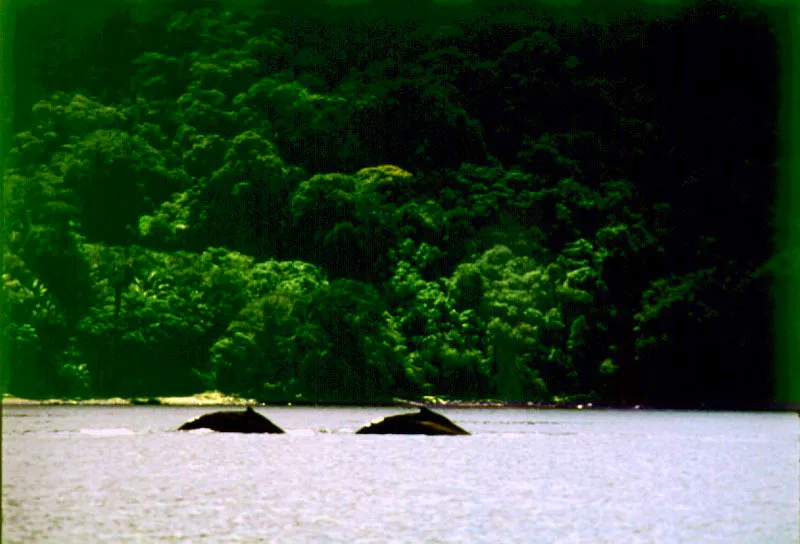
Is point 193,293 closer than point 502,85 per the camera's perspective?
Yes

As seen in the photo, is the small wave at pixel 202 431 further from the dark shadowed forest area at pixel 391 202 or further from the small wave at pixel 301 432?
the dark shadowed forest area at pixel 391 202

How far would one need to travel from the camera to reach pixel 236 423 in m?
72.5

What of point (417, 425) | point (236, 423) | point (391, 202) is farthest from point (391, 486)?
point (391, 202)

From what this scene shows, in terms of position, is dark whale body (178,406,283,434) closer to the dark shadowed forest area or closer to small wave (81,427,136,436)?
small wave (81,427,136,436)

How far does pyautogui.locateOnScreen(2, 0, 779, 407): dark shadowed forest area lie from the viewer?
11569cm

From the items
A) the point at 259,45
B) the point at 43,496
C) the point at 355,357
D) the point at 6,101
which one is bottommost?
the point at 43,496

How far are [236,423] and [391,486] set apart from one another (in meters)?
34.3

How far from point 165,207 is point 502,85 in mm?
39696

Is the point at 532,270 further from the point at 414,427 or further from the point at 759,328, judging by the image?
the point at 414,427

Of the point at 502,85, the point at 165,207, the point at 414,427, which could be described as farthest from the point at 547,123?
the point at 414,427

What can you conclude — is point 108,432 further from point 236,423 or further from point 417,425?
point 417,425

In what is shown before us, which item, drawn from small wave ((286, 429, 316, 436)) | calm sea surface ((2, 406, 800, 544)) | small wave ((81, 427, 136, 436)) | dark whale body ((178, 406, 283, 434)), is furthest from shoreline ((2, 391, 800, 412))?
small wave ((81, 427, 136, 436))

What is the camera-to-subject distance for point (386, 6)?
172 metres

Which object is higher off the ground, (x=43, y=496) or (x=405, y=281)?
(x=405, y=281)
